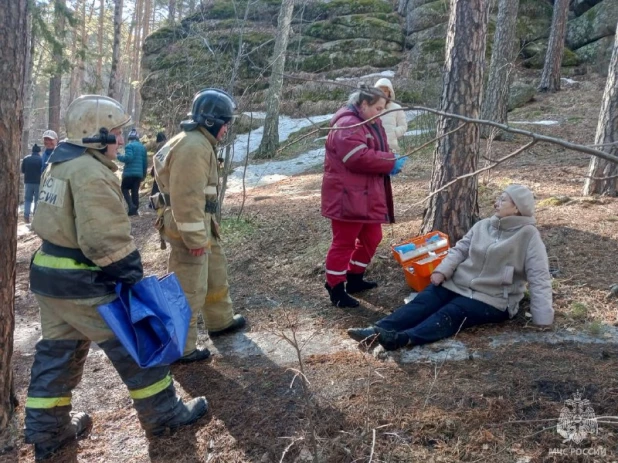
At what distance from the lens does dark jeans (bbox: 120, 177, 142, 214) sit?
11.7m

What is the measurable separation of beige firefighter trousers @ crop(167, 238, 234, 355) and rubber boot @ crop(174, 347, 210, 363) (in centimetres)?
3

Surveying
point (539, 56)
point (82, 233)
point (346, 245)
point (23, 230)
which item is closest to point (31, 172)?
point (23, 230)

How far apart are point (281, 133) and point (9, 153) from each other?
15464 millimetres

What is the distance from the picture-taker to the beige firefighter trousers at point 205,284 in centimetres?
411

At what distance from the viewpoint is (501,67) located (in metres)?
12.2

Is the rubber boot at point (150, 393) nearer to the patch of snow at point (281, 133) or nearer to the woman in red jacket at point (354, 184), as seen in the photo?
the woman in red jacket at point (354, 184)

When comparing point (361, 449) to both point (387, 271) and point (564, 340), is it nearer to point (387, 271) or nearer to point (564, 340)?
point (564, 340)

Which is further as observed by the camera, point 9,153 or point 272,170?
point 272,170

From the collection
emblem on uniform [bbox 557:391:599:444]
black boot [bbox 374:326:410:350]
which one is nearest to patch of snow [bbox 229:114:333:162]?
black boot [bbox 374:326:410:350]

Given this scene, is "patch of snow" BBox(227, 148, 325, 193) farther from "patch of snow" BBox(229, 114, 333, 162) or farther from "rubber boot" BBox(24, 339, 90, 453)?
"rubber boot" BBox(24, 339, 90, 453)

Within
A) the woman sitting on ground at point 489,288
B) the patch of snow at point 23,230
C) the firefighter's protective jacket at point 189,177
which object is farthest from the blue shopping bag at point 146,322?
the patch of snow at point 23,230

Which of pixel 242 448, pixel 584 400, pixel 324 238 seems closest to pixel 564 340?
pixel 584 400

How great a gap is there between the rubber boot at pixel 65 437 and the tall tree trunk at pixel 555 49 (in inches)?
681

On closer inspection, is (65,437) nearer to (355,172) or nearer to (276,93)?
(355,172)
